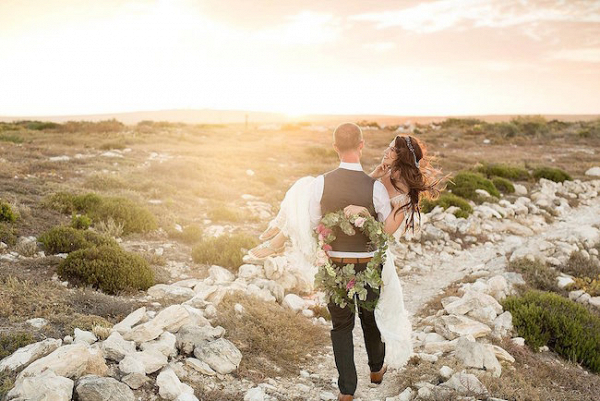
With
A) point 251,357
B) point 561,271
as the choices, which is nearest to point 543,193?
point 561,271

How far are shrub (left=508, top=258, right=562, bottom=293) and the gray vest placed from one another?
591 cm

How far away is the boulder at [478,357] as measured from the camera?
199 inches

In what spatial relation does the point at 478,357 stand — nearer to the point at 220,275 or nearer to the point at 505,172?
the point at 220,275

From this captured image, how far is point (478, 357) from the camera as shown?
5137 millimetres

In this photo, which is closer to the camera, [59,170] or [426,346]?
[426,346]

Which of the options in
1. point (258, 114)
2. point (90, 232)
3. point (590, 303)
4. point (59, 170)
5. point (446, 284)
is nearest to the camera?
point (590, 303)

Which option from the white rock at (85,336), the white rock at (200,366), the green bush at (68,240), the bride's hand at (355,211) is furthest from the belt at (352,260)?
the green bush at (68,240)

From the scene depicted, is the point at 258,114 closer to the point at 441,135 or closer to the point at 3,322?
the point at 441,135

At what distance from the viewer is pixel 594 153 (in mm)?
31219

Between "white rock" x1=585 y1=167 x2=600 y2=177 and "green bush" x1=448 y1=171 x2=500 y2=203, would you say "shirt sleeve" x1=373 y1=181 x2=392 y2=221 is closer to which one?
"green bush" x1=448 y1=171 x2=500 y2=203

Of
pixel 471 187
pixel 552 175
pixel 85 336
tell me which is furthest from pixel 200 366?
pixel 552 175

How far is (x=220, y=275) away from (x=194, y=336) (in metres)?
2.56

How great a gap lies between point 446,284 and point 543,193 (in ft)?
33.2

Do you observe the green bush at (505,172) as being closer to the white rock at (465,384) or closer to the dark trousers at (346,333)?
the white rock at (465,384)
